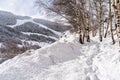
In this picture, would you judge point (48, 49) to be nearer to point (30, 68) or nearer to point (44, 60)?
point (44, 60)

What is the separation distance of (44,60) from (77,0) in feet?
36.7

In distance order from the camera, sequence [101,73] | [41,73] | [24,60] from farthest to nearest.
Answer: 1. [24,60]
2. [41,73]
3. [101,73]

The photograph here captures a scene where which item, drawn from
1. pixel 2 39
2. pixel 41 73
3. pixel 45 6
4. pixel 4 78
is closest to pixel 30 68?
pixel 41 73

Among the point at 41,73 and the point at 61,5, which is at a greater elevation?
the point at 61,5

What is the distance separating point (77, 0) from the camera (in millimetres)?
23875

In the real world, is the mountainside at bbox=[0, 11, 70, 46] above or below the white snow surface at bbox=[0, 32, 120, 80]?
below

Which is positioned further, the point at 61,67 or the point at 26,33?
the point at 26,33

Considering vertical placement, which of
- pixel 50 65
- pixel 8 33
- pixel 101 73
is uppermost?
pixel 101 73

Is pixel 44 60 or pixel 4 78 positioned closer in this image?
pixel 4 78

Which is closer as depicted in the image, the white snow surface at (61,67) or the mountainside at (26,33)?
the white snow surface at (61,67)

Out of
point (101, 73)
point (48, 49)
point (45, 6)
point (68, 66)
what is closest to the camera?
point (101, 73)

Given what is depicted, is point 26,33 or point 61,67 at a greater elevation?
point 61,67

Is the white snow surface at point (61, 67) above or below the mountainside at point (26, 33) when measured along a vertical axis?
above

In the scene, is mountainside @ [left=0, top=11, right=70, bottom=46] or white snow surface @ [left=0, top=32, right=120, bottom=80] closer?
white snow surface @ [left=0, top=32, right=120, bottom=80]
